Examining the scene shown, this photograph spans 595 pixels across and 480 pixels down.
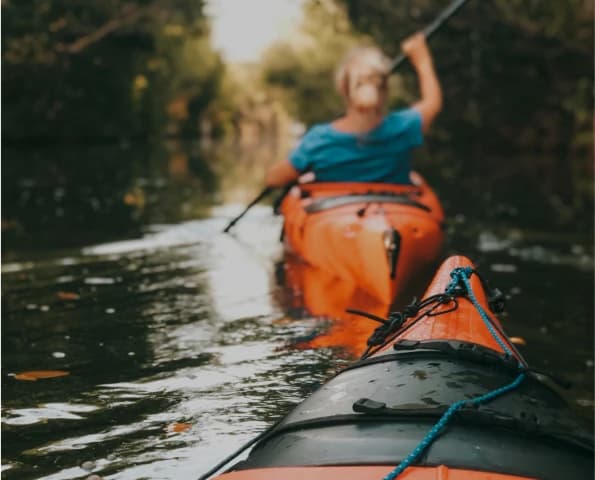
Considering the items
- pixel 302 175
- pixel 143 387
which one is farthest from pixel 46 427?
pixel 302 175

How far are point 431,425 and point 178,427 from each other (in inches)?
57.2

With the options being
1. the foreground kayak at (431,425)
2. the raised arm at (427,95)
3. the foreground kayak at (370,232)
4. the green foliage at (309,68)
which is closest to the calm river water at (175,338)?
the foreground kayak at (370,232)

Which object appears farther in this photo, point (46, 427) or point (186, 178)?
point (186, 178)

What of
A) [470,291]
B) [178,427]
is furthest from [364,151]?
[470,291]

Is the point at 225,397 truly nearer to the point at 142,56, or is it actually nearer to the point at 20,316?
the point at 20,316

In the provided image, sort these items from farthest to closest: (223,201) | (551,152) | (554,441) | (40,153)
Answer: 1. (551,152)
2. (40,153)
3. (223,201)
4. (554,441)

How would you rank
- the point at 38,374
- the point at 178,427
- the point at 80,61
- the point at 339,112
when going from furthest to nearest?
the point at 80,61
the point at 339,112
the point at 38,374
the point at 178,427

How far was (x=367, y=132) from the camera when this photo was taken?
697 centimetres

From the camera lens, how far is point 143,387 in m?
4.17

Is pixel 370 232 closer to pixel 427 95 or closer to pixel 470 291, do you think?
pixel 427 95

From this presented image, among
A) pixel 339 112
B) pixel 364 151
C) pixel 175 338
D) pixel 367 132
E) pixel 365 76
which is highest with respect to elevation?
pixel 365 76

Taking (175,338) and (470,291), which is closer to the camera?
(470,291)

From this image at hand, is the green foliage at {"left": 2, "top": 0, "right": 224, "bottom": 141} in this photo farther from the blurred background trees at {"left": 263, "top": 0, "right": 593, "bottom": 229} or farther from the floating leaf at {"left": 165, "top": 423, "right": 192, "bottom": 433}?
the floating leaf at {"left": 165, "top": 423, "right": 192, "bottom": 433}

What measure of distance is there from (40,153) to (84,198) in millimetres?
14197
